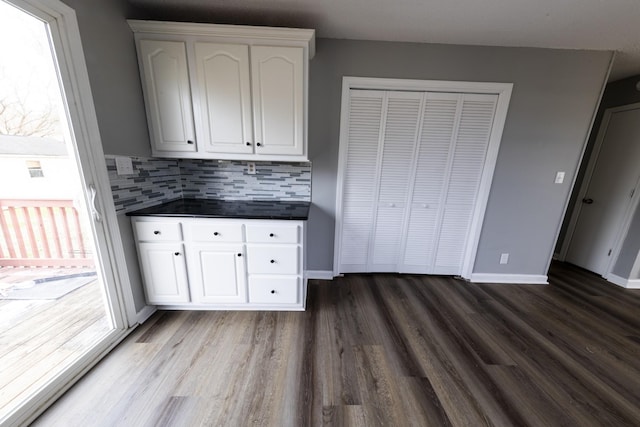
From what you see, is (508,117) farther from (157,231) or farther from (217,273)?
(157,231)

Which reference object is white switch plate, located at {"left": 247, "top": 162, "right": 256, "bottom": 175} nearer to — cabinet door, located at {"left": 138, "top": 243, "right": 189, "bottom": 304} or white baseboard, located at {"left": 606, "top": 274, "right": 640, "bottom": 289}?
cabinet door, located at {"left": 138, "top": 243, "right": 189, "bottom": 304}

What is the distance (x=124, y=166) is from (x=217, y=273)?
102cm

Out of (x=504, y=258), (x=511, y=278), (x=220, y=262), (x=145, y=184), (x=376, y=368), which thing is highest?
(x=145, y=184)

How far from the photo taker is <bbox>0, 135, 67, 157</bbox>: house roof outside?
3.55ft

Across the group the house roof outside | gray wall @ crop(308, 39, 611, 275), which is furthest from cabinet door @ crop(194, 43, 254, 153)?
the house roof outside

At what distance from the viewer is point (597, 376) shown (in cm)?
139

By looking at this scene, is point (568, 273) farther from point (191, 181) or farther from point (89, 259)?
point (89, 259)

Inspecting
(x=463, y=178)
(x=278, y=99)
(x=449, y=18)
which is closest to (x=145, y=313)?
(x=278, y=99)

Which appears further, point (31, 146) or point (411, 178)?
point (411, 178)

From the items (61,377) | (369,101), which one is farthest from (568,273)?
(61,377)

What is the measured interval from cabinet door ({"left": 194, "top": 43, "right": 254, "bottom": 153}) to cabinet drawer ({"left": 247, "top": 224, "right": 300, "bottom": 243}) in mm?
657

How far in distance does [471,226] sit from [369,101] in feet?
5.62

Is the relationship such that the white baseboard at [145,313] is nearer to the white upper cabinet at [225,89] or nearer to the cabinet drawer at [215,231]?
the cabinet drawer at [215,231]

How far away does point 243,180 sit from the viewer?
217cm
